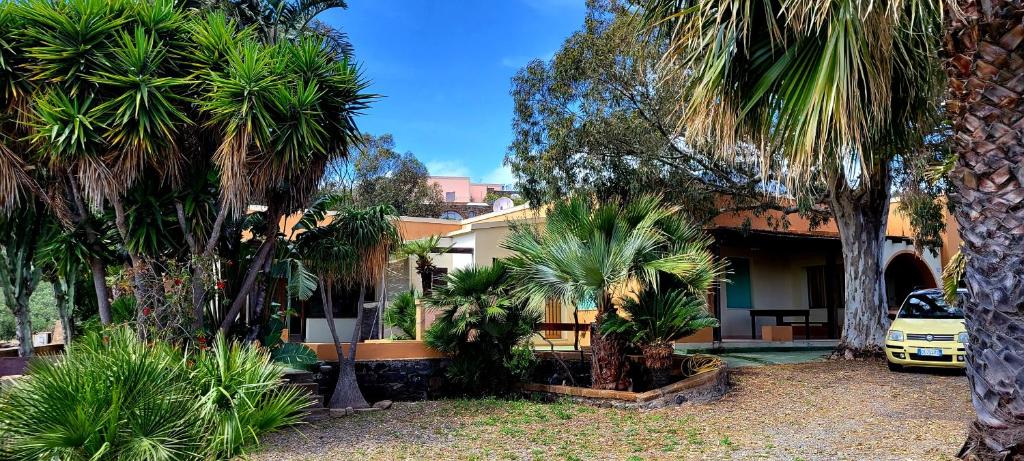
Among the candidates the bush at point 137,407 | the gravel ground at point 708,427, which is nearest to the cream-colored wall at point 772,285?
the gravel ground at point 708,427

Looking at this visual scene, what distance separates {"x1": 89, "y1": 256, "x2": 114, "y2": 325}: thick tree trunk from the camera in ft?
33.1

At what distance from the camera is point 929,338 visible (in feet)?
37.4

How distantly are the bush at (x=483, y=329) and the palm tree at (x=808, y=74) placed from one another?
5748mm

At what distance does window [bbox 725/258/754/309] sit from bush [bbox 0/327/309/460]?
1562cm

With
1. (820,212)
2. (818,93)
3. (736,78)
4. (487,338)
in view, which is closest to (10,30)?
(487,338)

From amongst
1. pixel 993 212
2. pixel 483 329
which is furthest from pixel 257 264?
pixel 993 212

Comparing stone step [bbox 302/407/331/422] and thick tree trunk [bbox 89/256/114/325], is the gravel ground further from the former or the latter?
thick tree trunk [bbox 89/256/114/325]

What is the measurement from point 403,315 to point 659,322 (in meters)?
6.88

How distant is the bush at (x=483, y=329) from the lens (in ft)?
38.9

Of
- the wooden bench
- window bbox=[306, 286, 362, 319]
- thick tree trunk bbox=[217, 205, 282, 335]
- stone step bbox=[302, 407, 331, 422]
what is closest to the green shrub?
window bbox=[306, 286, 362, 319]

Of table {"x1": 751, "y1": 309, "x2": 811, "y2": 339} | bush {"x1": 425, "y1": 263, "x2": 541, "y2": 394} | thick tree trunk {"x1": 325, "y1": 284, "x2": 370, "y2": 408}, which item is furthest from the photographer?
table {"x1": 751, "y1": 309, "x2": 811, "y2": 339}

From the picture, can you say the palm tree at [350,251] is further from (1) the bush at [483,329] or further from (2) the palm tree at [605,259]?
(2) the palm tree at [605,259]

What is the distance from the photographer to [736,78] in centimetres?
651

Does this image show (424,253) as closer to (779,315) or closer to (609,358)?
(609,358)
